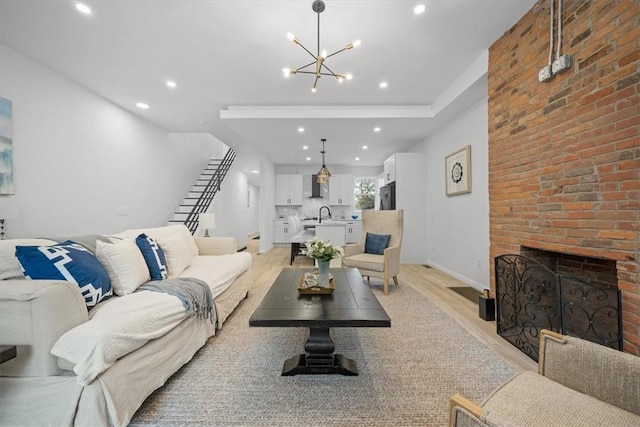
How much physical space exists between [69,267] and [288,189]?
6875 mm

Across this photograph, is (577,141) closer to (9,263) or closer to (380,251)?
(380,251)

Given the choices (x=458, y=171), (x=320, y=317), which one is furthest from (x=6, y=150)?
(x=458, y=171)

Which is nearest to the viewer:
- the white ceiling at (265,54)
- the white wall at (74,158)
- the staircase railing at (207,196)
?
the white ceiling at (265,54)

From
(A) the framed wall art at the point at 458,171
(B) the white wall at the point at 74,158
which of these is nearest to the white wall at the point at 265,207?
(B) the white wall at the point at 74,158

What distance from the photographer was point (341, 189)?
848cm

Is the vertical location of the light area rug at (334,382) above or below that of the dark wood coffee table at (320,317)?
below

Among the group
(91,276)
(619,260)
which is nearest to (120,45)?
(91,276)

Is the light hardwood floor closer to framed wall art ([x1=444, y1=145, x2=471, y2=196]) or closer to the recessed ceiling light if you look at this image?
framed wall art ([x1=444, y1=145, x2=471, y2=196])

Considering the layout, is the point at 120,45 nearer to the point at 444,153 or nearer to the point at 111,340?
the point at 111,340

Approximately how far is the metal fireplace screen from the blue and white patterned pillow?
3.16 meters

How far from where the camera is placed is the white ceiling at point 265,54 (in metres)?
2.24

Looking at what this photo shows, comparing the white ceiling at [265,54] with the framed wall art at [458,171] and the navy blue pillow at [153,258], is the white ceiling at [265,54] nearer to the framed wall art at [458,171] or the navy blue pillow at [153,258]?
the framed wall art at [458,171]

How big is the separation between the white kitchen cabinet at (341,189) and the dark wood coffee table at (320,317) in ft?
Answer: 20.9

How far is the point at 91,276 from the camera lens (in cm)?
171
